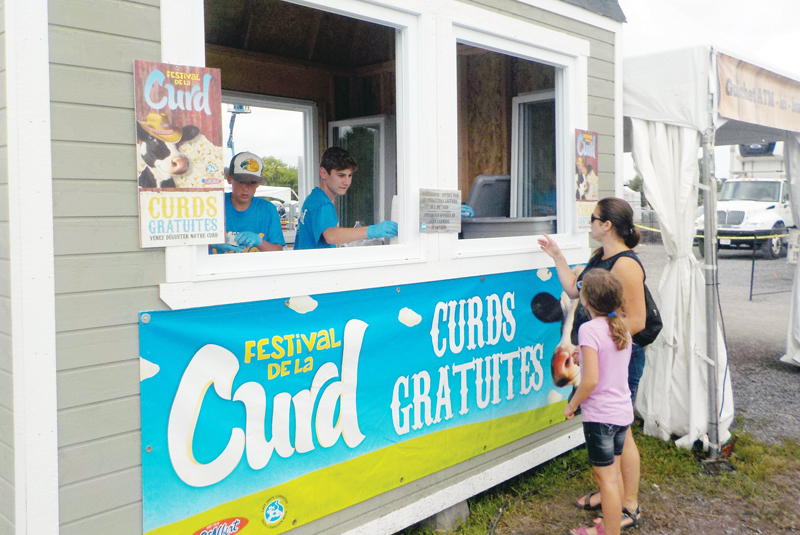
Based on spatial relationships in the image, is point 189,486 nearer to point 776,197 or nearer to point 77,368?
point 77,368

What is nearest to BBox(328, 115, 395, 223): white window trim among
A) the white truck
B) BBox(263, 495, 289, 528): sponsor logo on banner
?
BBox(263, 495, 289, 528): sponsor logo on banner

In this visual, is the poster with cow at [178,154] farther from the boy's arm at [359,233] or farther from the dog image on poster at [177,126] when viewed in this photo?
the boy's arm at [359,233]

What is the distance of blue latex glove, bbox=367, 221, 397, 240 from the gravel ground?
327 centimetres

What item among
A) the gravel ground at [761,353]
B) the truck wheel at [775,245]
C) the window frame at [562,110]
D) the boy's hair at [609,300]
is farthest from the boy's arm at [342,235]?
the truck wheel at [775,245]

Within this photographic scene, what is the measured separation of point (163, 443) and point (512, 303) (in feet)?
6.88

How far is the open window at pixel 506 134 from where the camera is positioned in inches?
199

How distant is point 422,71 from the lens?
3.16 meters

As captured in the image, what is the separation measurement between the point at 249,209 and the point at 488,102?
2606 mm

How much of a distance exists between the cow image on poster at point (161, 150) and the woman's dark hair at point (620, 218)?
2.03 metres

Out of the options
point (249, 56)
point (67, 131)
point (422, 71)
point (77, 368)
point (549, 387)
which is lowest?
point (549, 387)

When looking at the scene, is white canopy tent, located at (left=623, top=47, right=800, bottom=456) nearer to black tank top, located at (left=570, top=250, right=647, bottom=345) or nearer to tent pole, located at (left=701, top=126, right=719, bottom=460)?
tent pole, located at (left=701, top=126, right=719, bottom=460)

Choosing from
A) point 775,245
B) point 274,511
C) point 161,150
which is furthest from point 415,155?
point 775,245

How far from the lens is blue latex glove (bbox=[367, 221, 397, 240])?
326cm

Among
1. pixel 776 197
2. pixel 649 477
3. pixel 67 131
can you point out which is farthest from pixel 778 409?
pixel 776 197
